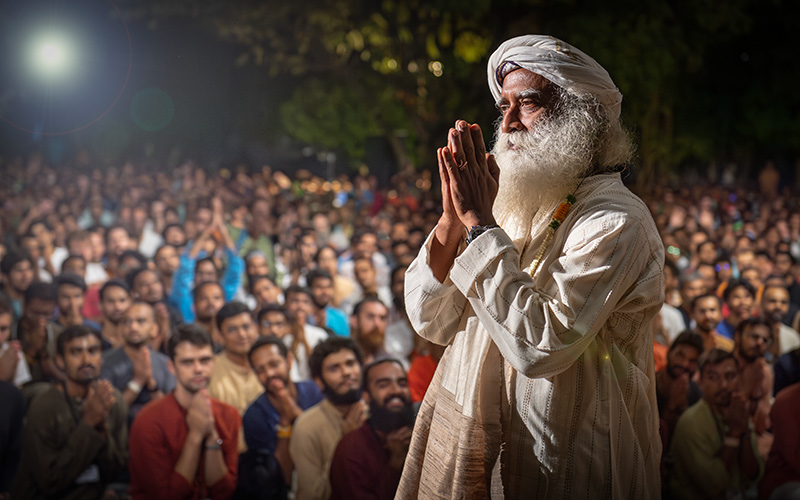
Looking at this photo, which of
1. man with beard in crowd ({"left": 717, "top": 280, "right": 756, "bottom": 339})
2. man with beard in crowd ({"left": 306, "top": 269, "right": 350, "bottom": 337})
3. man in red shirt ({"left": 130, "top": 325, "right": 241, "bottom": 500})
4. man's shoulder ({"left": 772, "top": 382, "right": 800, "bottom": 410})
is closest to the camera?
man in red shirt ({"left": 130, "top": 325, "right": 241, "bottom": 500})

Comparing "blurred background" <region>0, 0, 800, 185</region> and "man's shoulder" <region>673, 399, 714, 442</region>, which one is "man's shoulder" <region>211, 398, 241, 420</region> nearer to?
"man's shoulder" <region>673, 399, 714, 442</region>

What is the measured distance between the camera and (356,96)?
16.2 meters

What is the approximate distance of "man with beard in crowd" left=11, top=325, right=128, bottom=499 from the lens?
3.80 metres

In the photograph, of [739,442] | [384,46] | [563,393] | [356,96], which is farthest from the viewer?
[356,96]

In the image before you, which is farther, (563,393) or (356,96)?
(356,96)

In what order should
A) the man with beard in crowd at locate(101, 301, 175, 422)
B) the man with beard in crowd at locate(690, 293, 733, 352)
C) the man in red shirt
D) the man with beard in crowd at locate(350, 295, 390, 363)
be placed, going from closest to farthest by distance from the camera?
the man in red shirt, the man with beard in crowd at locate(101, 301, 175, 422), the man with beard in crowd at locate(350, 295, 390, 363), the man with beard in crowd at locate(690, 293, 733, 352)

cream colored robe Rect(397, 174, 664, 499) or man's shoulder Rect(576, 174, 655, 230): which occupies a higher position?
man's shoulder Rect(576, 174, 655, 230)

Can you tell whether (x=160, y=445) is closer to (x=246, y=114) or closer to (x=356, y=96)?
(x=356, y=96)

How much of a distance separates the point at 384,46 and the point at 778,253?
30.2 feet

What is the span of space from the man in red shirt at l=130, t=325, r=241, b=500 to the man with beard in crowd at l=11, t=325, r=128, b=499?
0.24 metres

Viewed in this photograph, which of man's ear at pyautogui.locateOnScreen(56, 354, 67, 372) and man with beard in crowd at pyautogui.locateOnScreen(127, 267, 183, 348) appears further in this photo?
man with beard in crowd at pyautogui.locateOnScreen(127, 267, 183, 348)

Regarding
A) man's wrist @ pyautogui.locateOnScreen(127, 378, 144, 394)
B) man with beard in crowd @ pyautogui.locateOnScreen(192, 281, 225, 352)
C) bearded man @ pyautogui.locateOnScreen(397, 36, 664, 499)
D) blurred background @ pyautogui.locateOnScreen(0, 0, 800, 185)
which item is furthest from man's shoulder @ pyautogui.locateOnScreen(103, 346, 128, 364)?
blurred background @ pyautogui.locateOnScreen(0, 0, 800, 185)

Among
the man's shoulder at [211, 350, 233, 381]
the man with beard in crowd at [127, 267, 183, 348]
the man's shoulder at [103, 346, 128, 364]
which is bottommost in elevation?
the man's shoulder at [211, 350, 233, 381]

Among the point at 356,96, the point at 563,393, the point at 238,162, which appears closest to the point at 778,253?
the point at 563,393
